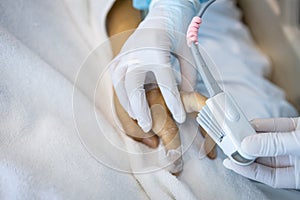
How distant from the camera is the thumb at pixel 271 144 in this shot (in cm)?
58

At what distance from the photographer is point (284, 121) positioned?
0.70 meters

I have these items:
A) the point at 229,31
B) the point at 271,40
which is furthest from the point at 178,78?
the point at 271,40

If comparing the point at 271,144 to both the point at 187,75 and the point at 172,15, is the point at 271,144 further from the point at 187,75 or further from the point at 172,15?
the point at 172,15

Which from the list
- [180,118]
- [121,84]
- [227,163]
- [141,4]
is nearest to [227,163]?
[227,163]

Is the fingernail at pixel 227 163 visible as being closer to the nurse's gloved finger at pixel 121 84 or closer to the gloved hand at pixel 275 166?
the gloved hand at pixel 275 166

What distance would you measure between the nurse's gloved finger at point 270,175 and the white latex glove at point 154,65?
0.14m

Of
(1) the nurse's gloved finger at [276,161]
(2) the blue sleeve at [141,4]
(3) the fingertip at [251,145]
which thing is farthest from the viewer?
(2) the blue sleeve at [141,4]

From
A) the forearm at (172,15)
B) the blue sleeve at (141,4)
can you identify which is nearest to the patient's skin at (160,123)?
the forearm at (172,15)

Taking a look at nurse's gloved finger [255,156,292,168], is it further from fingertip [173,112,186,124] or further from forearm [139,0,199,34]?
forearm [139,0,199,34]

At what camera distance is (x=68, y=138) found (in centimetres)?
68

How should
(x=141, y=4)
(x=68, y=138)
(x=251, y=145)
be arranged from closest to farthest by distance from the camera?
1. (x=251, y=145)
2. (x=68, y=138)
3. (x=141, y=4)

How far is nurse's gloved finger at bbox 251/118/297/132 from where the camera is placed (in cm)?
67

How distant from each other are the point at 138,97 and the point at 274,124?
0.24m

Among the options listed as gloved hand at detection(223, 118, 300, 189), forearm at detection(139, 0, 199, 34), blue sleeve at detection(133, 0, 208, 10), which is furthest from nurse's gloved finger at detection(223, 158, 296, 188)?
blue sleeve at detection(133, 0, 208, 10)
